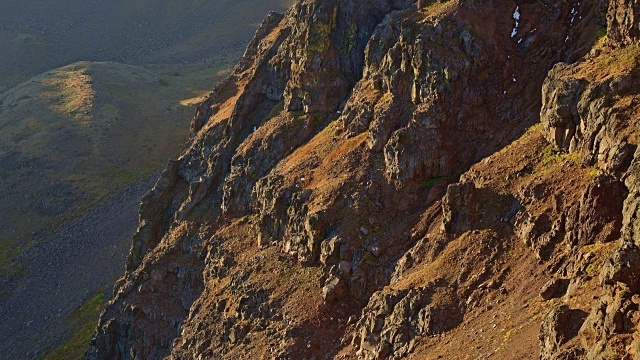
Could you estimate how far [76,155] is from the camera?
12750 cm

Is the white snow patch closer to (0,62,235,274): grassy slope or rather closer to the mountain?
the mountain

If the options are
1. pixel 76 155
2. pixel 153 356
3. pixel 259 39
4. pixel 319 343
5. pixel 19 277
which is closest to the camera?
pixel 319 343

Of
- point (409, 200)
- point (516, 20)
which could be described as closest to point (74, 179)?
point (409, 200)

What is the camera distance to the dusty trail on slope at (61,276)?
265 ft

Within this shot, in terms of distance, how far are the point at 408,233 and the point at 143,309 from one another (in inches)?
1089

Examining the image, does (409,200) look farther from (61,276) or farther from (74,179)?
(74,179)

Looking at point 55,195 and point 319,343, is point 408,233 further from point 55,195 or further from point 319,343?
point 55,195

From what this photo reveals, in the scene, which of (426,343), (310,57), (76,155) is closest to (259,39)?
(310,57)

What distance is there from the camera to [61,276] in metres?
90.8

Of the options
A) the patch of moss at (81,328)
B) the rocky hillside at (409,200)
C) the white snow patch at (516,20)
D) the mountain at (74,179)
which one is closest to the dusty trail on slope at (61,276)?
the mountain at (74,179)

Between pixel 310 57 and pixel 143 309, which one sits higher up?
pixel 310 57

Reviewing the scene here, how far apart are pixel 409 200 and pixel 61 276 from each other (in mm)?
62424

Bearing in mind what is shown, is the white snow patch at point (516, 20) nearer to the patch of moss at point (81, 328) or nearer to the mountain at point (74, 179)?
the patch of moss at point (81, 328)

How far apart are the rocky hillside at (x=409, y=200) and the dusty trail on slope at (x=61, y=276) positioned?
67.3 ft
